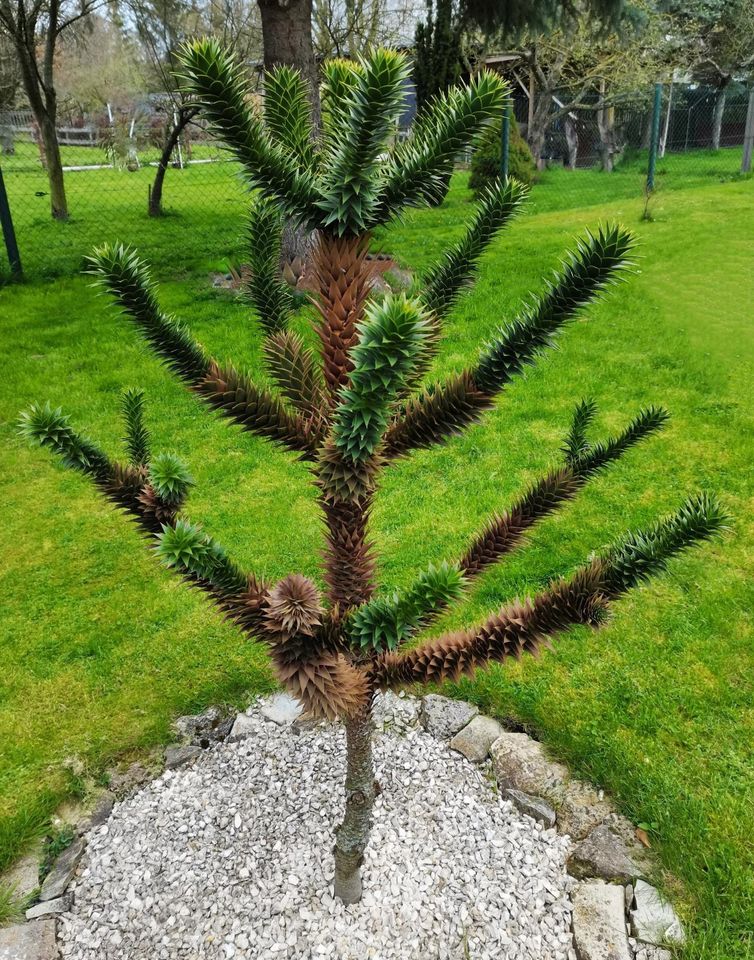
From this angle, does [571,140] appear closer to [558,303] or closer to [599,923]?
[599,923]

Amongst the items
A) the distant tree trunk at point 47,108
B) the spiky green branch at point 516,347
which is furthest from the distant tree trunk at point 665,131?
the spiky green branch at point 516,347

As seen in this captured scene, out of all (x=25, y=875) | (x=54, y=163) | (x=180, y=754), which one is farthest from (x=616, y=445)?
(x=54, y=163)

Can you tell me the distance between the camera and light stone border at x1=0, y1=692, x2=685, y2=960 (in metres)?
2.68

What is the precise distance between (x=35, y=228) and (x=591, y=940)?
15.4 metres

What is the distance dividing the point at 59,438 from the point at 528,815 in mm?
2593

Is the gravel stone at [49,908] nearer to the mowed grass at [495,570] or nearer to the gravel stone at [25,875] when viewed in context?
the gravel stone at [25,875]

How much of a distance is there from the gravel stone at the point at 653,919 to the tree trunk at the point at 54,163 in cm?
1499

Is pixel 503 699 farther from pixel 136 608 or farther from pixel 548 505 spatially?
pixel 136 608

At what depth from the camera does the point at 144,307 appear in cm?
167

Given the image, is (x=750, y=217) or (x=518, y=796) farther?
(x=750, y=217)

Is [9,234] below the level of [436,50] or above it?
below

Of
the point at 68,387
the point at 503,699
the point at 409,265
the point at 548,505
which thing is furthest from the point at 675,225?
the point at 548,505

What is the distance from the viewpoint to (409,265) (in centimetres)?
1066

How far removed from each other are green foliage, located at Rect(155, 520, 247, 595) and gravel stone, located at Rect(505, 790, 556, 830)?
80.0 inches
